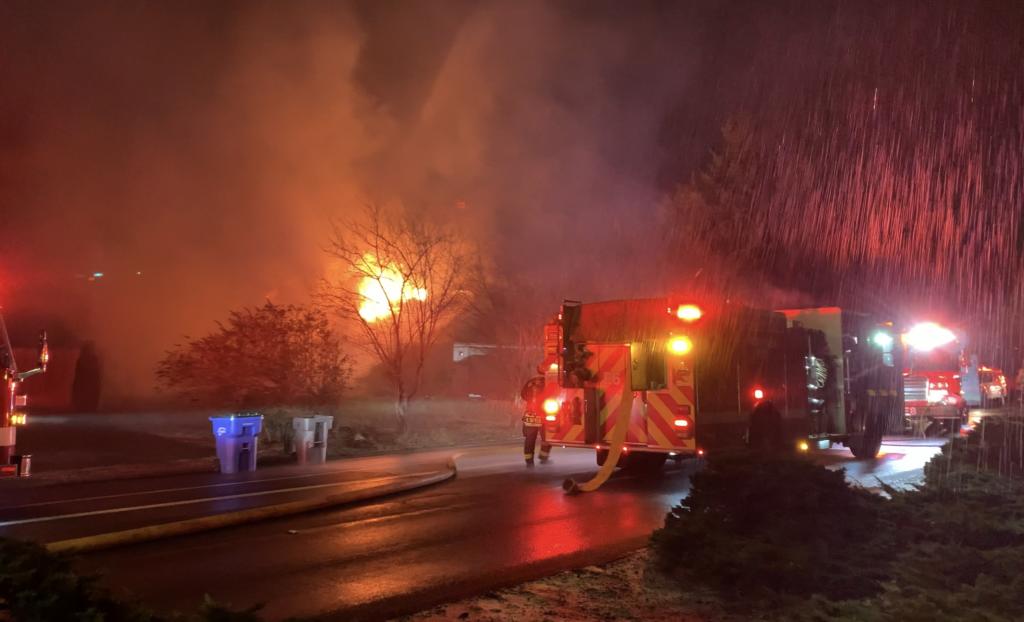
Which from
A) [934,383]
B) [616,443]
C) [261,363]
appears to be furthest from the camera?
[934,383]

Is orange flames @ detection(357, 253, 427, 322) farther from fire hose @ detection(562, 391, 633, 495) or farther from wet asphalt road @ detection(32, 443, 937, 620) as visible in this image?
fire hose @ detection(562, 391, 633, 495)

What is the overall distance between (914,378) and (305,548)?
1625cm

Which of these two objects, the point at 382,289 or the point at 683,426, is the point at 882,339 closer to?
the point at 683,426

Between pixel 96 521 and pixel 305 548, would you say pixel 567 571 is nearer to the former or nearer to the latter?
pixel 305 548

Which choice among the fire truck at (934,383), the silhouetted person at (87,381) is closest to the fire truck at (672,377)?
the fire truck at (934,383)

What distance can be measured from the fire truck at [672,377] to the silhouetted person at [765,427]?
0.37ft

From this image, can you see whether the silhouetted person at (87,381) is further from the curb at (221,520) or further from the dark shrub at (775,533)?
the dark shrub at (775,533)

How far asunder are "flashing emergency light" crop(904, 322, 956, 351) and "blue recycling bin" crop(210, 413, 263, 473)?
1423cm

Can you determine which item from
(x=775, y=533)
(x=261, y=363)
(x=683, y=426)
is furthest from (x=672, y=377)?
(x=261, y=363)

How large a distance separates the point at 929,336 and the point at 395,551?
1615cm

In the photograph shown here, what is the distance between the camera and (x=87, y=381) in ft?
69.7

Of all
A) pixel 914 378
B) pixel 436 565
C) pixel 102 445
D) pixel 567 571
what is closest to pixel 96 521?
pixel 436 565

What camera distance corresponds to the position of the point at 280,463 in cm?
1260

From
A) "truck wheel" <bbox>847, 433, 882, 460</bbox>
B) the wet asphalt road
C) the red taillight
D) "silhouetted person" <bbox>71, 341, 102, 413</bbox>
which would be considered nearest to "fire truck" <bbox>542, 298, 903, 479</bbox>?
the red taillight
